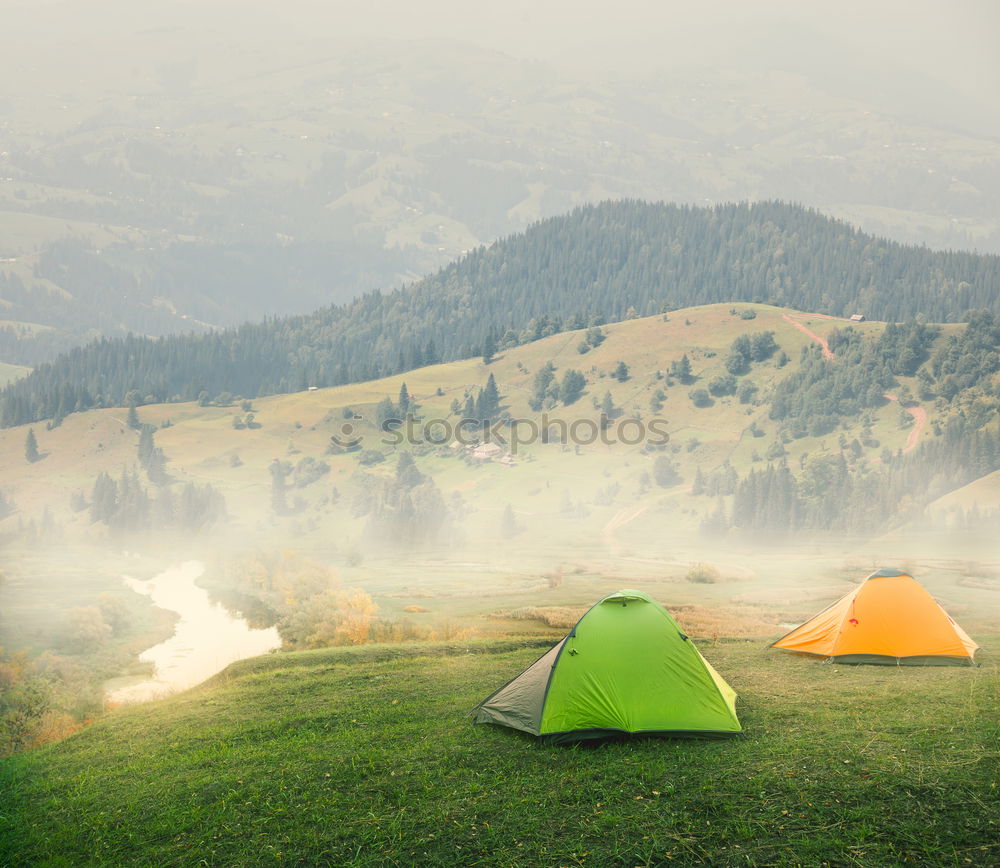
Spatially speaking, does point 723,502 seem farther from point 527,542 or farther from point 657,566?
point 657,566

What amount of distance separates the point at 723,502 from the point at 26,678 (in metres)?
142

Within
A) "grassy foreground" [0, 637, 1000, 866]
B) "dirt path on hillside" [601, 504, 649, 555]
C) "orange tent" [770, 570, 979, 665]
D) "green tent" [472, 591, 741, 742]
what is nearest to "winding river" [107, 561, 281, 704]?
"grassy foreground" [0, 637, 1000, 866]

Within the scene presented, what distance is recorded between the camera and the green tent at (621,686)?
25803mm

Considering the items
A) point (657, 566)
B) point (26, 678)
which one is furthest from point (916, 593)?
point (657, 566)

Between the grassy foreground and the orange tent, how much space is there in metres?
1.92

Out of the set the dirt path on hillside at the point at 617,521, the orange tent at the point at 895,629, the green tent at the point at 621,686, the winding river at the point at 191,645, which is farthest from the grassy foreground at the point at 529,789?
the dirt path on hillside at the point at 617,521

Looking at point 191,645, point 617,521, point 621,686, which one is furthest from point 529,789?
point 617,521

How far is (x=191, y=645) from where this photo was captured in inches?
3056

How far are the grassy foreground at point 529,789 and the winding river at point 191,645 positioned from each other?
23.4 metres

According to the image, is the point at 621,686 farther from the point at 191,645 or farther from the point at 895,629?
the point at 191,645

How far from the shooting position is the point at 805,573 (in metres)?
104

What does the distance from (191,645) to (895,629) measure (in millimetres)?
57485

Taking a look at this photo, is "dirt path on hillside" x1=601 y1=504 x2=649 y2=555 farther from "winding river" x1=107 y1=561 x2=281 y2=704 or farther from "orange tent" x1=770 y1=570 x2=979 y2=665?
"orange tent" x1=770 y1=570 x2=979 y2=665

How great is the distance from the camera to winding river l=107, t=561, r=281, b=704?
6138 centimetres
